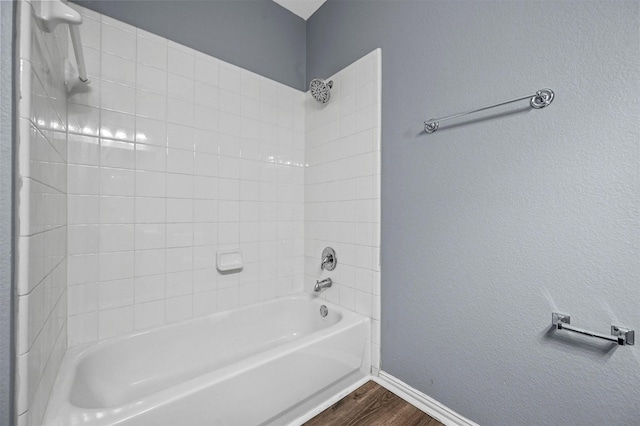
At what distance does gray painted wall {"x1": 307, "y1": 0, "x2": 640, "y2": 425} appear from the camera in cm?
90

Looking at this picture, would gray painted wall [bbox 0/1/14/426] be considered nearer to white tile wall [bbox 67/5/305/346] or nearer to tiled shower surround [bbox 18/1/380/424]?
tiled shower surround [bbox 18/1/380/424]

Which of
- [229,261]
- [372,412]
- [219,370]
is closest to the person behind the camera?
[219,370]

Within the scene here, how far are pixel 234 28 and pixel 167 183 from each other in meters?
1.20

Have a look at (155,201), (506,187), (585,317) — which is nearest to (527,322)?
(585,317)

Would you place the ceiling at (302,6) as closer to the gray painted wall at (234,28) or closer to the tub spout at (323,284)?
the gray painted wall at (234,28)

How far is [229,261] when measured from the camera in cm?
178

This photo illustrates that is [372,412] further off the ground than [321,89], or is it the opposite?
[321,89]

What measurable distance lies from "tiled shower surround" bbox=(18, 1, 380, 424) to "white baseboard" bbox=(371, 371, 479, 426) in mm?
190

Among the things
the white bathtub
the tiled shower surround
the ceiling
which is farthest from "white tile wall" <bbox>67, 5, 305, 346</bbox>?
the ceiling

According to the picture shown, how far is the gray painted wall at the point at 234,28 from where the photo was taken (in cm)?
152

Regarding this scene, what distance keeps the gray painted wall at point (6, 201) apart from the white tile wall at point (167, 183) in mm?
790

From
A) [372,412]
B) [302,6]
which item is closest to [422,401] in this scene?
[372,412]

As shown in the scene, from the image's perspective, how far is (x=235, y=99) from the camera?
185 centimetres

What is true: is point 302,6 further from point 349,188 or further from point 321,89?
point 349,188
